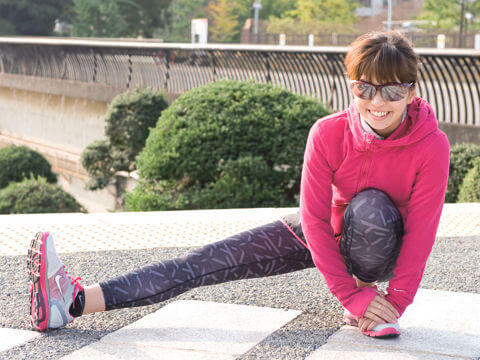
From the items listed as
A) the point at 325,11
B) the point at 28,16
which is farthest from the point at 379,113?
the point at 28,16

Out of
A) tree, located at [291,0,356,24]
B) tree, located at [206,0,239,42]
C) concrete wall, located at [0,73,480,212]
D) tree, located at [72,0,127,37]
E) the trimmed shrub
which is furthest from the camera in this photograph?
tree, located at [206,0,239,42]

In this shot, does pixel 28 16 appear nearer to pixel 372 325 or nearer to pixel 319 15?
pixel 319 15

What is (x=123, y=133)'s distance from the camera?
458 inches

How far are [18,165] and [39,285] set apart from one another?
9.85 metres

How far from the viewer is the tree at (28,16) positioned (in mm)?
54031

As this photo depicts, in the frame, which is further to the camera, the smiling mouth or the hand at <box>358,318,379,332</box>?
the hand at <box>358,318,379,332</box>

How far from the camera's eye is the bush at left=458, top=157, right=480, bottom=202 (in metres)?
6.39

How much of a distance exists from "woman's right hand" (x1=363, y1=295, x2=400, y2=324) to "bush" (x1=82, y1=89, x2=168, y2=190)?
29.7 ft

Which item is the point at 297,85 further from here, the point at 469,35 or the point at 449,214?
the point at 469,35

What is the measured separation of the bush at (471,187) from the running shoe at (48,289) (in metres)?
4.63

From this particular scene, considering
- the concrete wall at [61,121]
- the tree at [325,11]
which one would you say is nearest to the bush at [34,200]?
the concrete wall at [61,121]

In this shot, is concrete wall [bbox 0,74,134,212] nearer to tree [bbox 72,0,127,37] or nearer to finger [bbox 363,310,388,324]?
finger [bbox 363,310,388,324]

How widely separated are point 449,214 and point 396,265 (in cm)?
269

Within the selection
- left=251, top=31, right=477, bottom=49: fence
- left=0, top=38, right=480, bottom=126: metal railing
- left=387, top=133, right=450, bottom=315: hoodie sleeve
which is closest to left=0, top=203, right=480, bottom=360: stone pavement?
left=387, top=133, right=450, bottom=315: hoodie sleeve
